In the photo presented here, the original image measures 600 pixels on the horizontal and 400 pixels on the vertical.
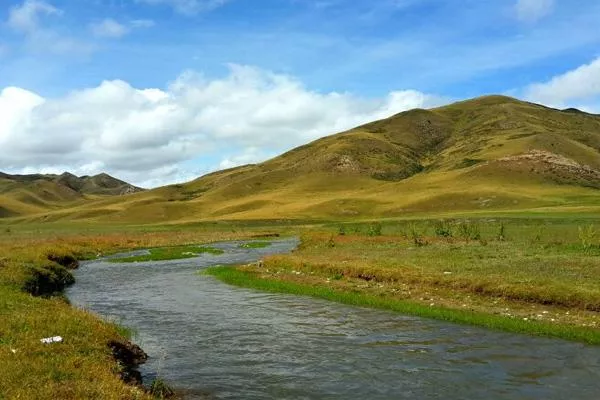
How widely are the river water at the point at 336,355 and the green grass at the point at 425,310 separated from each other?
85 cm

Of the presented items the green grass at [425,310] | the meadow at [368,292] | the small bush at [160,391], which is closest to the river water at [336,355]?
the small bush at [160,391]

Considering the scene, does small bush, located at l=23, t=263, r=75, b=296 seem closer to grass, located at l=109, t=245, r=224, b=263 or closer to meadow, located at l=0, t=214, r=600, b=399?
meadow, located at l=0, t=214, r=600, b=399

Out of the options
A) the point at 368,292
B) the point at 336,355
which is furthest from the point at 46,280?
the point at 336,355

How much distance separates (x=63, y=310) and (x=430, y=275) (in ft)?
74.0

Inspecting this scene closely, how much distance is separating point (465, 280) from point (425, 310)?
567cm

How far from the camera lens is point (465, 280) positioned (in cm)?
3366

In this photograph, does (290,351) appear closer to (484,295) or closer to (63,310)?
(63,310)

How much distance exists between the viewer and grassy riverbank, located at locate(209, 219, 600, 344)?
26641 millimetres

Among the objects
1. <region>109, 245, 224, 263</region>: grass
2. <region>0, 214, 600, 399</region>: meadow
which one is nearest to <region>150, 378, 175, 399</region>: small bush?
<region>0, 214, 600, 399</region>: meadow

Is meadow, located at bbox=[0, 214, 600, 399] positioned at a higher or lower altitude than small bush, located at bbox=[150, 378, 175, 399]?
higher

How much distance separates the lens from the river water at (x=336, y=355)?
17.9 m

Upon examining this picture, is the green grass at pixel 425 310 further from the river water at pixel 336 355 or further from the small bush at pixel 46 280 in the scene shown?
the small bush at pixel 46 280

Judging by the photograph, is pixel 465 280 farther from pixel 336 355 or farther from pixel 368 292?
pixel 336 355

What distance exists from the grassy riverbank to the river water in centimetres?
173
